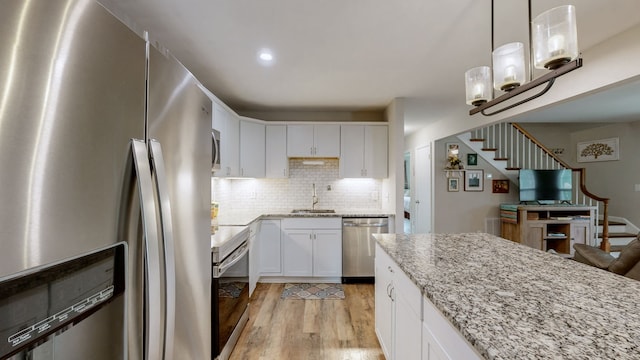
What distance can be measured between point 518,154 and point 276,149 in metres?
5.04

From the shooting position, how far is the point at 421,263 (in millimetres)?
1529

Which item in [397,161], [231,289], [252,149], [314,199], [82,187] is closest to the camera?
[82,187]

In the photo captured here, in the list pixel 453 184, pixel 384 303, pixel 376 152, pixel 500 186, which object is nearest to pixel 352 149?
pixel 376 152

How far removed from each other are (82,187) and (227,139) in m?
2.78

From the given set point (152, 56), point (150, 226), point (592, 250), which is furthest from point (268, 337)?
point (592, 250)

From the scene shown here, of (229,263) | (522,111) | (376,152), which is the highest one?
(522,111)

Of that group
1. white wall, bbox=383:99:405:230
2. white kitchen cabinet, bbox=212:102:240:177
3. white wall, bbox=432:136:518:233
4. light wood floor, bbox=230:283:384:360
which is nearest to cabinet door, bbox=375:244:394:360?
light wood floor, bbox=230:283:384:360

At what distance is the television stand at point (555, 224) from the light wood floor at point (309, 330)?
11.8 feet

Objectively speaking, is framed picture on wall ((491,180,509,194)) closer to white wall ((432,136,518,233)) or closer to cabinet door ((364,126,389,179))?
white wall ((432,136,518,233))

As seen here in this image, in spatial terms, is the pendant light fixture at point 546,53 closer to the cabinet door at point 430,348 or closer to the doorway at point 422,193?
Answer: the cabinet door at point 430,348

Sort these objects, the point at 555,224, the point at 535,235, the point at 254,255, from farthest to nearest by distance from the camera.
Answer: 1. the point at 555,224
2. the point at 535,235
3. the point at 254,255

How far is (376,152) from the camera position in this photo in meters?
4.14

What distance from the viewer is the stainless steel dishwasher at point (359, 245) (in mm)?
3766

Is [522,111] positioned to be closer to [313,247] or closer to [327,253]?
[327,253]
